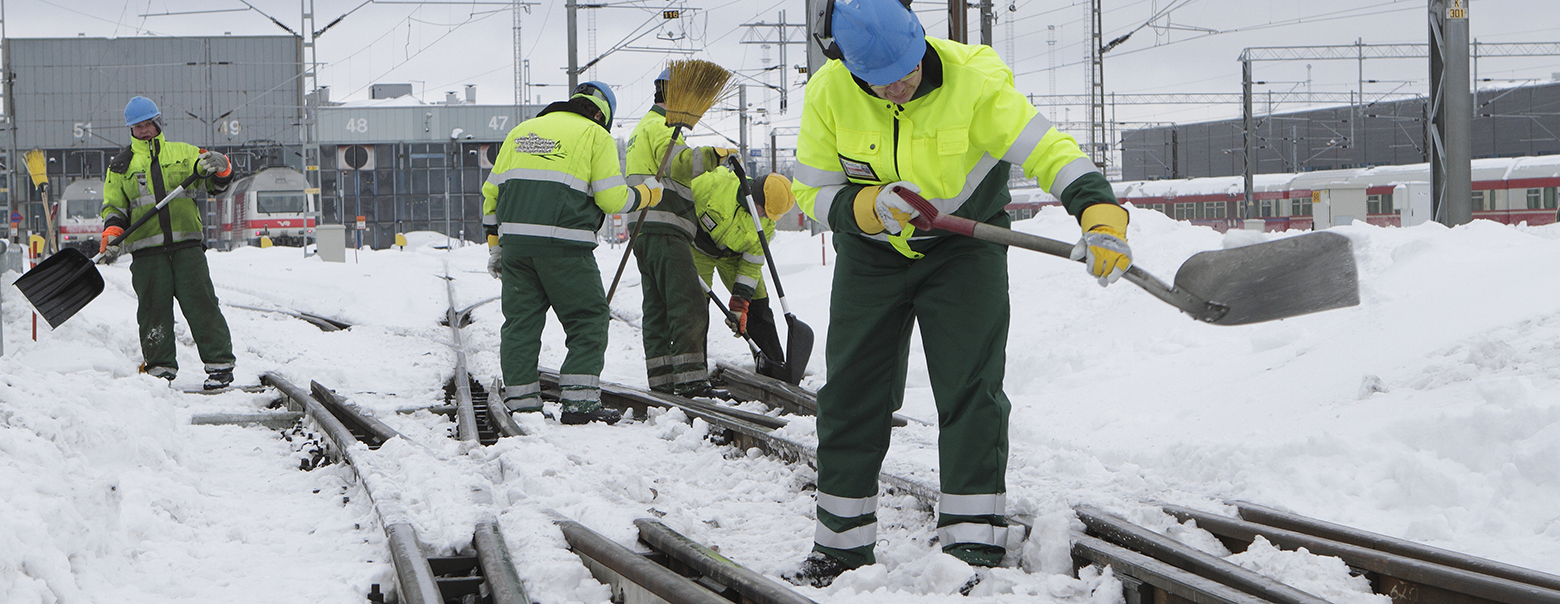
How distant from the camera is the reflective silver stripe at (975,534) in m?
3.48

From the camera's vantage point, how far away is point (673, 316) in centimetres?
776

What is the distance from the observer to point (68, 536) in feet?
10.8

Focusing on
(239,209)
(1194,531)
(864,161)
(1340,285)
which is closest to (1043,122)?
(864,161)

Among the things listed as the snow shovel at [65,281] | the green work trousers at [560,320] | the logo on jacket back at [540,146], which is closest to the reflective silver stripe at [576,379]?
the green work trousers at [560,320]

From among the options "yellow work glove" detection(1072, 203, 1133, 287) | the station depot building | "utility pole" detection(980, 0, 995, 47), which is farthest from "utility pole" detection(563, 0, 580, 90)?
the station depot building

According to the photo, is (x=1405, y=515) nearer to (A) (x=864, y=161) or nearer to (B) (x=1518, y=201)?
(A) (x=864, y=161)

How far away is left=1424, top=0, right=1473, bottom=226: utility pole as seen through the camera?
44.3 ft

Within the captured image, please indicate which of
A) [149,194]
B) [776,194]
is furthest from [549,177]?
[149,194]

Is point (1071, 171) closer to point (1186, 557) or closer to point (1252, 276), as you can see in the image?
point (1252, 276)

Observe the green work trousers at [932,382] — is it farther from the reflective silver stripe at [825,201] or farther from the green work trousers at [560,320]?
the green work trousers at [560,320]

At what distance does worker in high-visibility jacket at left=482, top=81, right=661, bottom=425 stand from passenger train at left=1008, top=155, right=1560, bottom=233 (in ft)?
66.2

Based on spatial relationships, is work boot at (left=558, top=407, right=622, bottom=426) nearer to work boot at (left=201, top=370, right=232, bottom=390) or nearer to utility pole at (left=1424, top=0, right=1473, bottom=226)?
work boot at (left=201, top=370, right=232, bottom=390)

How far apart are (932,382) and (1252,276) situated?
98 centimetres

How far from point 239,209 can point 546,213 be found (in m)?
37.2
